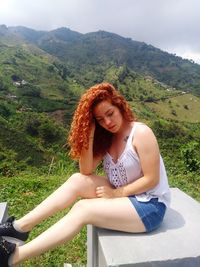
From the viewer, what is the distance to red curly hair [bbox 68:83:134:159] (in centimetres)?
293

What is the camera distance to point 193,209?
3.30m

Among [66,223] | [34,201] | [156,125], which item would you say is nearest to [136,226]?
[66,223]

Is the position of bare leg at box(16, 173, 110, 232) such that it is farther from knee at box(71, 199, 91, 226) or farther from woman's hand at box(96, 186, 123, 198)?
knee at box(71, 199, 91, 226)

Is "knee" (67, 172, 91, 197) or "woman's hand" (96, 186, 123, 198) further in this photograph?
"knee" (67, 172, 91, 197)

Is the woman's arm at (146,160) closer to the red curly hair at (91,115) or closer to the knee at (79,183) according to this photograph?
the red curly hair at (91,115)

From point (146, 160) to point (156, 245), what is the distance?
0.58m

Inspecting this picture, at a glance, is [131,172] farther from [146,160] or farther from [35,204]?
[35,204]

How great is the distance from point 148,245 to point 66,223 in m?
0.58

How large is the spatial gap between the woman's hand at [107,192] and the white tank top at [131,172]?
0.30 ft

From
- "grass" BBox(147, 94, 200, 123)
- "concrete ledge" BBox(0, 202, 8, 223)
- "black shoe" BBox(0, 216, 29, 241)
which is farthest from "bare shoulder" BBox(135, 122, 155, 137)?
"grass" BBox(147, 94, 200, 123)

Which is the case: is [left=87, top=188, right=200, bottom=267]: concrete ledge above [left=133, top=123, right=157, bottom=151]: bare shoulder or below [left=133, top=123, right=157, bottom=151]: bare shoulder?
below

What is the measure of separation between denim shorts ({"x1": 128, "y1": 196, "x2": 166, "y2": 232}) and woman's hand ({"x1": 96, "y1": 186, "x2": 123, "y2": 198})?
0.11 meters

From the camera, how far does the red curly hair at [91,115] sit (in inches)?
115

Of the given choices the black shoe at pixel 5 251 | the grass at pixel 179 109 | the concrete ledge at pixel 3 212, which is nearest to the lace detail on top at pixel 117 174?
the black shoe at pixel 5 251
